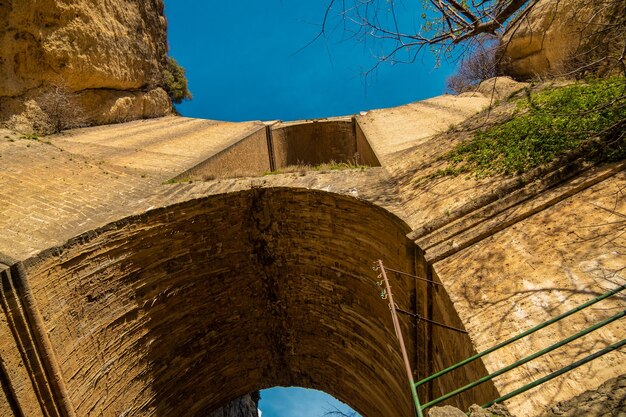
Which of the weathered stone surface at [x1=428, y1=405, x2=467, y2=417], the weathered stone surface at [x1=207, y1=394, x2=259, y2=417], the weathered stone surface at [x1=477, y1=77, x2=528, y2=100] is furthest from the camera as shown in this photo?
the weathered stone surface at [x1=477, y1=77, x2=528, y2=100]

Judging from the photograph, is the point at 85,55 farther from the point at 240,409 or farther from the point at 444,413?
the point at 444,413

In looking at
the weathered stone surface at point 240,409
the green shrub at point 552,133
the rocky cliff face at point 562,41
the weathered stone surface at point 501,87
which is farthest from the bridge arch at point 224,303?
the weathered stone surface at point 501,87

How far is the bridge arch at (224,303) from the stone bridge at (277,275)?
0.08ft

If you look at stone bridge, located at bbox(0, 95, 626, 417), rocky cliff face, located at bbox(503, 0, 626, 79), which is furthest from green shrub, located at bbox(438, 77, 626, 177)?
rocky cliff face, located at bbox(503, 0, 626, 79)

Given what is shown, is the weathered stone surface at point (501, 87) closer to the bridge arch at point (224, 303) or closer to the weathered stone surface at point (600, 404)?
the bridge arch at point (224, 303)

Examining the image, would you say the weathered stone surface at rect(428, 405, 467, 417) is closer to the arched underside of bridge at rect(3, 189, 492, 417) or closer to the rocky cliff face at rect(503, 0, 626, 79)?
the arched underside of bridge at rect(3, 189, 492, 417)

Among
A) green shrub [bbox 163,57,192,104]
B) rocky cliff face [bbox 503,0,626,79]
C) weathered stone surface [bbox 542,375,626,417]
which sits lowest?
weathered stone surface [bbox 542,375,626,417]

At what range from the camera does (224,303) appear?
664 cm

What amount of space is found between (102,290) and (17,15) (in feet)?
23.9

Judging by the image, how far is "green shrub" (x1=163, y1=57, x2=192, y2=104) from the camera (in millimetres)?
15125

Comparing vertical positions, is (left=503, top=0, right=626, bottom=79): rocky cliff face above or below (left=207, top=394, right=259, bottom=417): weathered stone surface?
above

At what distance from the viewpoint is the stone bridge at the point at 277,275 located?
281 centimetres

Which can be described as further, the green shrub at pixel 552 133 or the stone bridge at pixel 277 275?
the green shrub at pixel 552 133

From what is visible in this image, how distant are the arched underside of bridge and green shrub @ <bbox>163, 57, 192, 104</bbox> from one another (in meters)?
11.1
